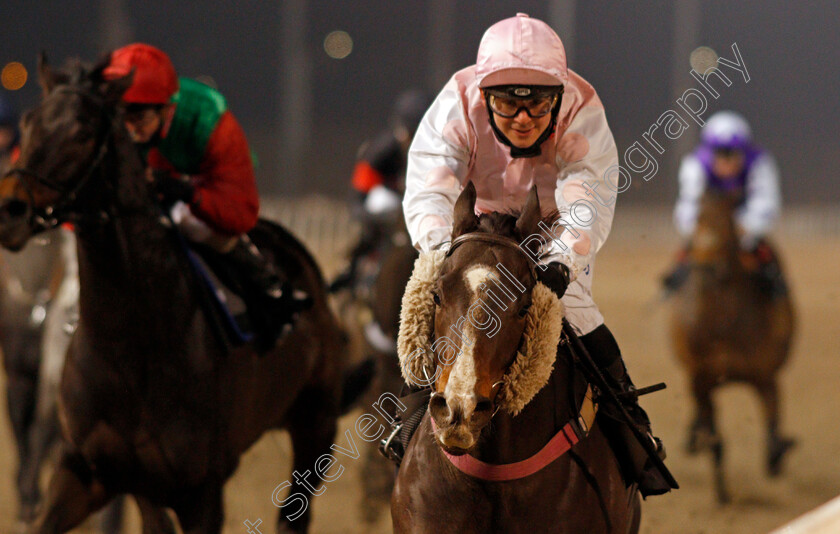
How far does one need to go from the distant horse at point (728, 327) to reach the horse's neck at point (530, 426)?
166 inches

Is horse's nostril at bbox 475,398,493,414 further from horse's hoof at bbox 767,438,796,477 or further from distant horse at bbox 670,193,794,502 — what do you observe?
horse's hoof at bbox 767,438,796,477

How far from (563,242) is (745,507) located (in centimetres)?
420

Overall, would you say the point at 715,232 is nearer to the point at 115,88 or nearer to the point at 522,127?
the point at 522,127

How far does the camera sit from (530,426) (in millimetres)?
2672

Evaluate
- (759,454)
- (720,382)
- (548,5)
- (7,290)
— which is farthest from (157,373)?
(548,5)

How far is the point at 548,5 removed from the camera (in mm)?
32188

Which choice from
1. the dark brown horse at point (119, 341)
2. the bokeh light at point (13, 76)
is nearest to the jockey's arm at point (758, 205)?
the dark brown horse at point (119, 341)

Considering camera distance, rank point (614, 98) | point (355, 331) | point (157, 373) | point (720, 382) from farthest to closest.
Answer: point (614, 98) → point (355, 331) → point (720, 382) → point (157, 373)

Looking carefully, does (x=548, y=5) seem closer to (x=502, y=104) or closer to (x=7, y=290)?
(x=7, y=290)

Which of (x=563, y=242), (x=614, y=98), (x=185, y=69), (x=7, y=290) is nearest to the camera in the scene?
(x=563, y=242)

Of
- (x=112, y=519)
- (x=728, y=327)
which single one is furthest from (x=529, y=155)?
(x=728, y=327)

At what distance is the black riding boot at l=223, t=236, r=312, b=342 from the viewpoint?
4.40 metres

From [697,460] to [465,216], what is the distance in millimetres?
5369

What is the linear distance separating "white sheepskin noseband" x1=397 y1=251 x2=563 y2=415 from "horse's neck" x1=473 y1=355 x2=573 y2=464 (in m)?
0.14
